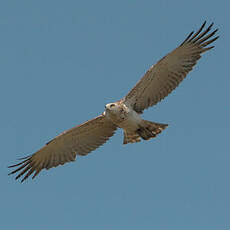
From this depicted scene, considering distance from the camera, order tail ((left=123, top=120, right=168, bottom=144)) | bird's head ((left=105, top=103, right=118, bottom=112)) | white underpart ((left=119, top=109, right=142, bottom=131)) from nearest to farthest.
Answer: bird's head ((left=105, top=103, right=118, bottom=112)) < white underpart ((left=119, top=109, right=142, bottom=131)) < tail ((left=123, top=120, right=168, bottom=144))

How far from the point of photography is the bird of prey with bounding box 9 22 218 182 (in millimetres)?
15398

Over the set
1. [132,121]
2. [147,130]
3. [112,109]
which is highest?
[112,109]

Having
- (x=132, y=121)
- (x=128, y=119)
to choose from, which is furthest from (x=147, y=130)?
(x=128, y=119)

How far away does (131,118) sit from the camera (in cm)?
1548

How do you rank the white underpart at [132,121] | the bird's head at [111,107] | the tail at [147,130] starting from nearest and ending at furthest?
the bird's head at [111,107] < the white underpart at [132,121] < the tail at [147,130]

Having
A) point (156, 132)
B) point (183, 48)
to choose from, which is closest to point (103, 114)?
point (156, 132)

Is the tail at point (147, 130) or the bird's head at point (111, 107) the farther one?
the tail at point (147, 130)

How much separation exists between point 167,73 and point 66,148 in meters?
3.40

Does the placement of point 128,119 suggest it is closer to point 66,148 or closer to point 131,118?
point 131,118

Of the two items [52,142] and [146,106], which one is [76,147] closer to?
[52,142]

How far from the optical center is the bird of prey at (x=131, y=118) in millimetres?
Answer: 15398

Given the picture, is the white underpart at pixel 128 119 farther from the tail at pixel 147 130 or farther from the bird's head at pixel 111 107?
the tail at pixel 147 130

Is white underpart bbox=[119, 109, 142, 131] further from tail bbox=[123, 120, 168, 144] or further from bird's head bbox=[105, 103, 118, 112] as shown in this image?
bird's head bbox=[105, 103, 118, 112]

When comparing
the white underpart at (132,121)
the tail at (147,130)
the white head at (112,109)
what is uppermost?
the white head at (112,109)
